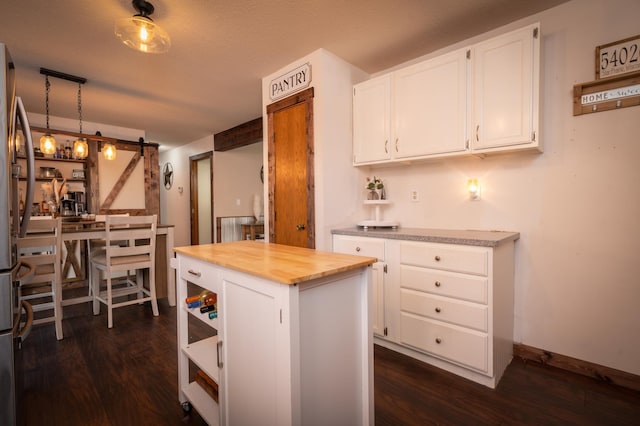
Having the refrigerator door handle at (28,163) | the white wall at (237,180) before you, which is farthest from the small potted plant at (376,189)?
the white wall at (237,180)

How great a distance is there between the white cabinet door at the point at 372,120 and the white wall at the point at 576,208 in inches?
33.0

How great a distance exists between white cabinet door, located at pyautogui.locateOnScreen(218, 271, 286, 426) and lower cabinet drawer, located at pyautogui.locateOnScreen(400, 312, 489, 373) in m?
1.38

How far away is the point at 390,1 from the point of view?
198 centimetres

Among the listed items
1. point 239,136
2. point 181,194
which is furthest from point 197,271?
point 181,194

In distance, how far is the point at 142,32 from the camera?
184 cm

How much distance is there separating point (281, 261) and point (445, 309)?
4.32ft

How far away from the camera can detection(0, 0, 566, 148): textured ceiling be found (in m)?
2.02

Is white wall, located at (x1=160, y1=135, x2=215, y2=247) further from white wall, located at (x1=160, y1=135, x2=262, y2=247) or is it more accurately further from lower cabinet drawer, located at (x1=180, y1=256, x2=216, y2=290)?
lower cabinet drawer, located at (x1=180, y1=256, x2=216, y2=290)

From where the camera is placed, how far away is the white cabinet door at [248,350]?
1.03 metres

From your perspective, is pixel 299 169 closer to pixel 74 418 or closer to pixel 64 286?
pixel 74 418

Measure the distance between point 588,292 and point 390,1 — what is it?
7.66 feet

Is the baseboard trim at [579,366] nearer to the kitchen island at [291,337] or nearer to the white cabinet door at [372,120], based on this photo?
the kitchen island at [291,337]

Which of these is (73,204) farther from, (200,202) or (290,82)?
(290,82)

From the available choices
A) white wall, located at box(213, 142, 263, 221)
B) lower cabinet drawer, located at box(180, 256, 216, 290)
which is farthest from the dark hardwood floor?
white wall, located at box(213, 142, 263, 221)
